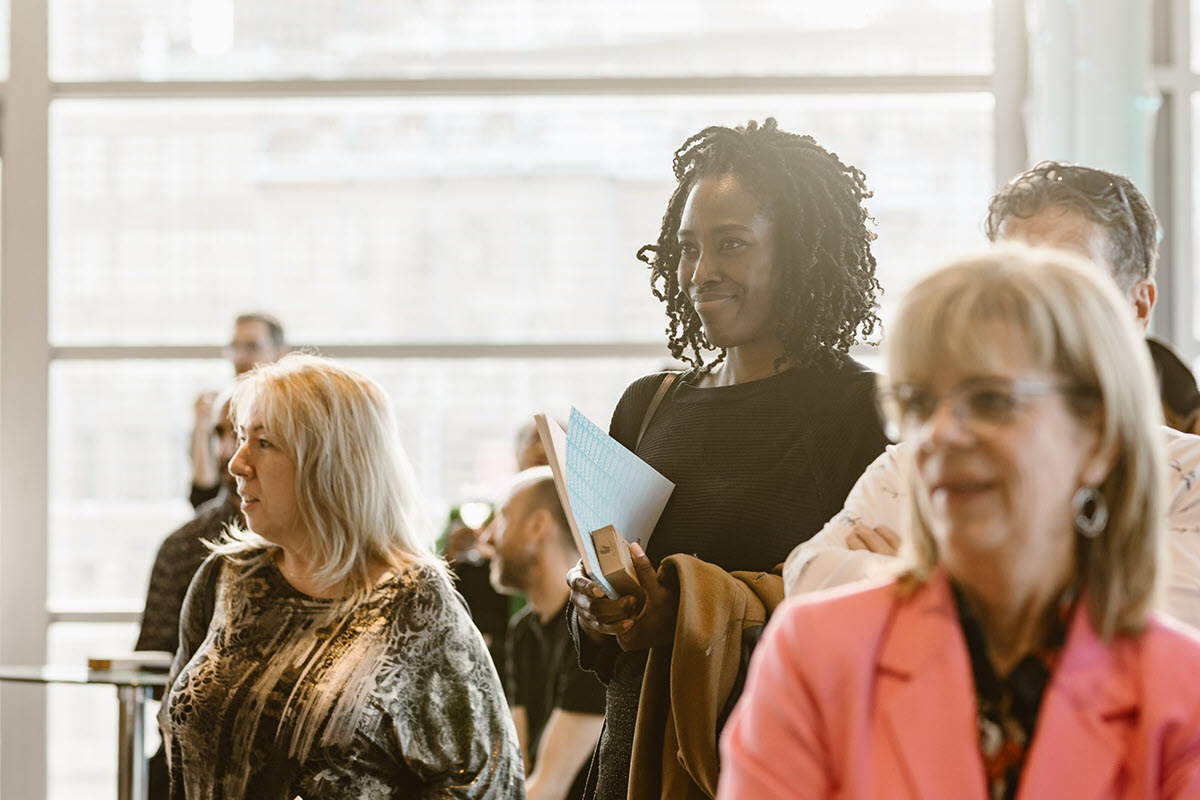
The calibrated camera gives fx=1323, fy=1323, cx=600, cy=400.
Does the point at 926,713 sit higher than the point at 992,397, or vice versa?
the point at 992,397

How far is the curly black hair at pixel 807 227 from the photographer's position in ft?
6.21

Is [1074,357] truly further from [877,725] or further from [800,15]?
[800,15]

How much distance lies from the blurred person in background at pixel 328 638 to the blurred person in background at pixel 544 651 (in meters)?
0.83

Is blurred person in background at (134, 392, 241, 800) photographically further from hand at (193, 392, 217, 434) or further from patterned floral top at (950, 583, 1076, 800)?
patterned floral top at (950, 583, 1076, 800)

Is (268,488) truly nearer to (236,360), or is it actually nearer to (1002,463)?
(1002,463)

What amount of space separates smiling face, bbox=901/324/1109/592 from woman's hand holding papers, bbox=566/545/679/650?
0.68 metres

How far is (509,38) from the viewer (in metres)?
5.79

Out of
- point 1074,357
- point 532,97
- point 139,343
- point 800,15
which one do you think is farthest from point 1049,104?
point 1074,357

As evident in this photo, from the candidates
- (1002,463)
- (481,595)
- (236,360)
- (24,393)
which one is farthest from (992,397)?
(24,393)

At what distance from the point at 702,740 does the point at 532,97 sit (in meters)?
4.52

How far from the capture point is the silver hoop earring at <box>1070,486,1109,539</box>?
105 cm

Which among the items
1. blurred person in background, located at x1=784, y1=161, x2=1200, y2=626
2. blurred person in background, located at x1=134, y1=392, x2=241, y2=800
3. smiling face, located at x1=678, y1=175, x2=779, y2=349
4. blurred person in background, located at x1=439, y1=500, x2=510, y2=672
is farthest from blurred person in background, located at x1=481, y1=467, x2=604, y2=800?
blurred person in background, located at x1=784, y1=161, x2=1200, y2=626

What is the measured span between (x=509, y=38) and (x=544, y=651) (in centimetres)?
314

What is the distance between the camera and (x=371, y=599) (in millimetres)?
2387
